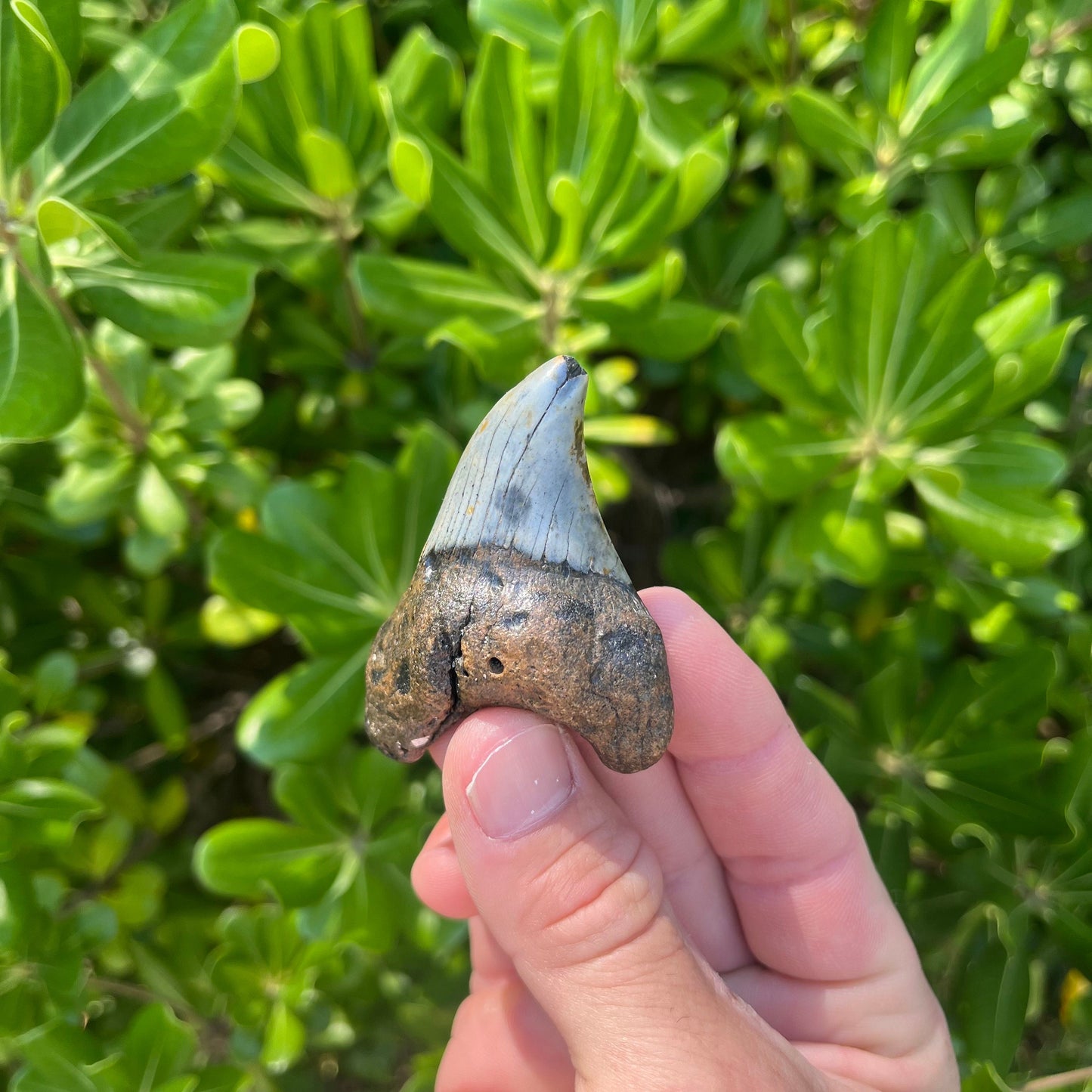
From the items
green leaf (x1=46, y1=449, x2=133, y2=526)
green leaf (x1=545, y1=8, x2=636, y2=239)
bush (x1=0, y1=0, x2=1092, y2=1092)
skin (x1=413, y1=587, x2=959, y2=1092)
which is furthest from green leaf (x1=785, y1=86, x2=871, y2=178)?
green leaf (x1=46, y1=449, x2=133, y2=526)

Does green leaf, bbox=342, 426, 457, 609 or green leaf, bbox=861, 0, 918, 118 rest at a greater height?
green leaf, bbox=861, 0, 918, 118

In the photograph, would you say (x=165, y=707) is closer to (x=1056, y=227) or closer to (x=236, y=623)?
(x=236, y=623)

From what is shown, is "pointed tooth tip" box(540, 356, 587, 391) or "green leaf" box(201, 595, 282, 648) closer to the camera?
"pointed tooth tip" box(540, 356, 587, 391)

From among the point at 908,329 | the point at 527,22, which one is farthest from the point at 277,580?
the point at 908,329

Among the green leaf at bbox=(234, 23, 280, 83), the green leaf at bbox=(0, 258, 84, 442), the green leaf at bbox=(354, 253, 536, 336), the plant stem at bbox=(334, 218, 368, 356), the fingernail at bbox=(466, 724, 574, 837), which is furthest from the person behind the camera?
the plant stem at bbox=(334, 218, 368, 356)

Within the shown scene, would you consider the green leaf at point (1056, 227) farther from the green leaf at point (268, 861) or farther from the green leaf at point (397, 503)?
the green leaf at point (268, 861)

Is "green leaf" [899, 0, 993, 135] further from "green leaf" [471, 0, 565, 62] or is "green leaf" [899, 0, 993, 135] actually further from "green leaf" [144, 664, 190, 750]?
"green leaf" [144, 664, 190, 750]

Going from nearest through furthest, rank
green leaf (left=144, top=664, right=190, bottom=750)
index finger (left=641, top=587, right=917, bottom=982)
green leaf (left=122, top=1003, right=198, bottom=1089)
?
index finger (left=641, top=587, right=917, bottom=982) → green leaf (left=122, top=1003, right=198, bottom=1089) → green leaf (left=144, top=664, right=190, bottom=750)
